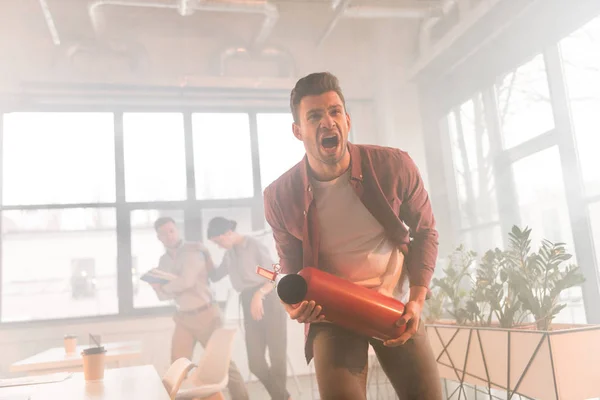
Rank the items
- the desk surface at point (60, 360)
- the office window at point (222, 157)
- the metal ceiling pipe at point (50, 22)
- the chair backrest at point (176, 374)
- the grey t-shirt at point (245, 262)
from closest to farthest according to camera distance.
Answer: the chair backrest at point (176, 374)
the desk surface at point (60, 360)
the metal ceiling pipe at point (50, 22)
the grey t-shirt at point (245, 262)
the office window at point (222, 157)

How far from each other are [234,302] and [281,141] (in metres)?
1.14

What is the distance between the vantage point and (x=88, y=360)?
183cm

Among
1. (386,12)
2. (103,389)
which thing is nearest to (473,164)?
(386,12)

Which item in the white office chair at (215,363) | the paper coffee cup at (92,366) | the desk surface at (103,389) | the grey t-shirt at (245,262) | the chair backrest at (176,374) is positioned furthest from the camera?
the grey t-shirt at (245,262)

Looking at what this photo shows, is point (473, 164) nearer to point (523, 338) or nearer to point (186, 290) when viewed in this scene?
point (523, 338)

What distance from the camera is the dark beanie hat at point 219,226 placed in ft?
12.8

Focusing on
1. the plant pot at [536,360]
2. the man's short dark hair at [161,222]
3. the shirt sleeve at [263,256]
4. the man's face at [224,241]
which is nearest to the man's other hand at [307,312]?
the plant pot at [536,360]

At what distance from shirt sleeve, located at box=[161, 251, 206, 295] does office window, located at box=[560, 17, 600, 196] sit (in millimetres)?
2399

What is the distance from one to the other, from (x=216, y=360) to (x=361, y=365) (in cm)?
149

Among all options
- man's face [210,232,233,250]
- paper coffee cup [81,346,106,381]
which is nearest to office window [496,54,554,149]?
man's face [210,232,233,250]

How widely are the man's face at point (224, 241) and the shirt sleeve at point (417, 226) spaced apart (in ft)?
7.27

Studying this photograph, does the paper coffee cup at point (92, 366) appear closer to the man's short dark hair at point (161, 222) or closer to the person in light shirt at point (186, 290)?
the person in light shirt at point (186, 290)

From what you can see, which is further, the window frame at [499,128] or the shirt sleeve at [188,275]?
the shirt sleeve at [188,275]

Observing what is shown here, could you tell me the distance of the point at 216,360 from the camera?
9.39ft
